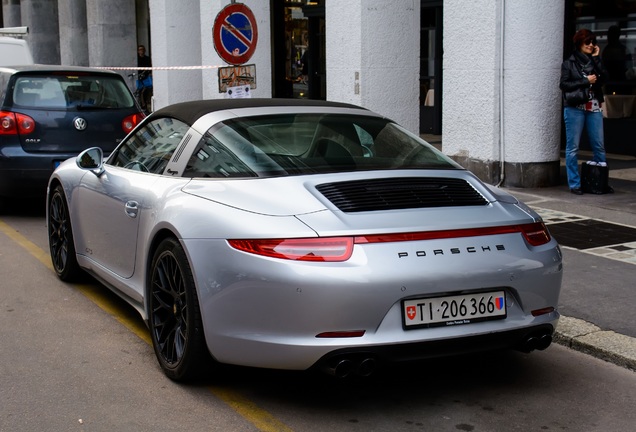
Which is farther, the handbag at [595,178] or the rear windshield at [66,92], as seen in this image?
the handbag at [595,178]

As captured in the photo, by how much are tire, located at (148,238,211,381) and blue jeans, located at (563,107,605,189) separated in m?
6.96

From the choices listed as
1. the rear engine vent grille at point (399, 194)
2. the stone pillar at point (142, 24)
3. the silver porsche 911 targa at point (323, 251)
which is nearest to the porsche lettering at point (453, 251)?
the silver porsche 911 targa at point (323, 251)

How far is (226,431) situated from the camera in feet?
14.6

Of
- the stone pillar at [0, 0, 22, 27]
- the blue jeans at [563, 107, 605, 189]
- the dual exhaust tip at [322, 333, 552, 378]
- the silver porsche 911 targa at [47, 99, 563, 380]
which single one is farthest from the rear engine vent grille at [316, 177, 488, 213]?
the stone pillar at [0, 0, 22, 27]

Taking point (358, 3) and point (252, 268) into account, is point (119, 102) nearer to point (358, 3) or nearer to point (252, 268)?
point (358, 3)

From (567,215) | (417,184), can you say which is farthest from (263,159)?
→ (567,215)

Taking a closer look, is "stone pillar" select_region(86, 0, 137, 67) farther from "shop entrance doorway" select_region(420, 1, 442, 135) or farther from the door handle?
the door handle

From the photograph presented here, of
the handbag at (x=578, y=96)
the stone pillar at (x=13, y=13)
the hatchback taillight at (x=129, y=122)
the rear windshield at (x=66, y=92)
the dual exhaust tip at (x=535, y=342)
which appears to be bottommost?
the dual exhaust tip at (x=535, y=342)

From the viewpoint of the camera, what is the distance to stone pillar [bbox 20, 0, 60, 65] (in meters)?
33.2

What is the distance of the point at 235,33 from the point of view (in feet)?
36.8

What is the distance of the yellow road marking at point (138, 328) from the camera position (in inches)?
180

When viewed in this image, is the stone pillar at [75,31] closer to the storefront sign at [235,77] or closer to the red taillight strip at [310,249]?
the storefront sign at [235,77]

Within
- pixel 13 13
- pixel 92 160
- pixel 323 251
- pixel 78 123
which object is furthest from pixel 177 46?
pixel 13 13

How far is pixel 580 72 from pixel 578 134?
28.4 inches
